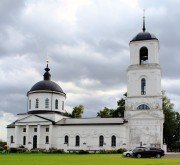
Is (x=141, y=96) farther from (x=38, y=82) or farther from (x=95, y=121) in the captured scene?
(x=38, y=82)

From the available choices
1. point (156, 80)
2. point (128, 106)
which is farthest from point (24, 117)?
point (156, 80)

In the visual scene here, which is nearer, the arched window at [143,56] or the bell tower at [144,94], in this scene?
the bell tower at [144,94]

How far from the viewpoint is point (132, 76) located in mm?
62156

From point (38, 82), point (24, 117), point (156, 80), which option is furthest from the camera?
point (38, 82)

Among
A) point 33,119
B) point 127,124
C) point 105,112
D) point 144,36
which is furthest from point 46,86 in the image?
point 144,36

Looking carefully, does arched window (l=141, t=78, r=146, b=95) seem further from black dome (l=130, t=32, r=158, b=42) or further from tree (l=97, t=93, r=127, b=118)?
tree (l=97, t=93, r=127, b=118)

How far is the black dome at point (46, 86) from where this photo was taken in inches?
2697

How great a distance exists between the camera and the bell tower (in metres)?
58.2

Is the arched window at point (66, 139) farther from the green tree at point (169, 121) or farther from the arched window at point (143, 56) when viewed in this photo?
the green tree at point (169, 121)

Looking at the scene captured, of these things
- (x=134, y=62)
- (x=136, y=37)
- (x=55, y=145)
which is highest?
(x=136, y=37)

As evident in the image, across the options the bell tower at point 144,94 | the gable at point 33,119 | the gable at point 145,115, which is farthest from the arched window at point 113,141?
the gable at point 33,119

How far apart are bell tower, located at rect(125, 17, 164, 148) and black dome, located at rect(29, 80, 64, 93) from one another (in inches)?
574

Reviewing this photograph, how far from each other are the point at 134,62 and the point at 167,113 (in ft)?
55.1

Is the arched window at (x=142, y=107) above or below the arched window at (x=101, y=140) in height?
above
